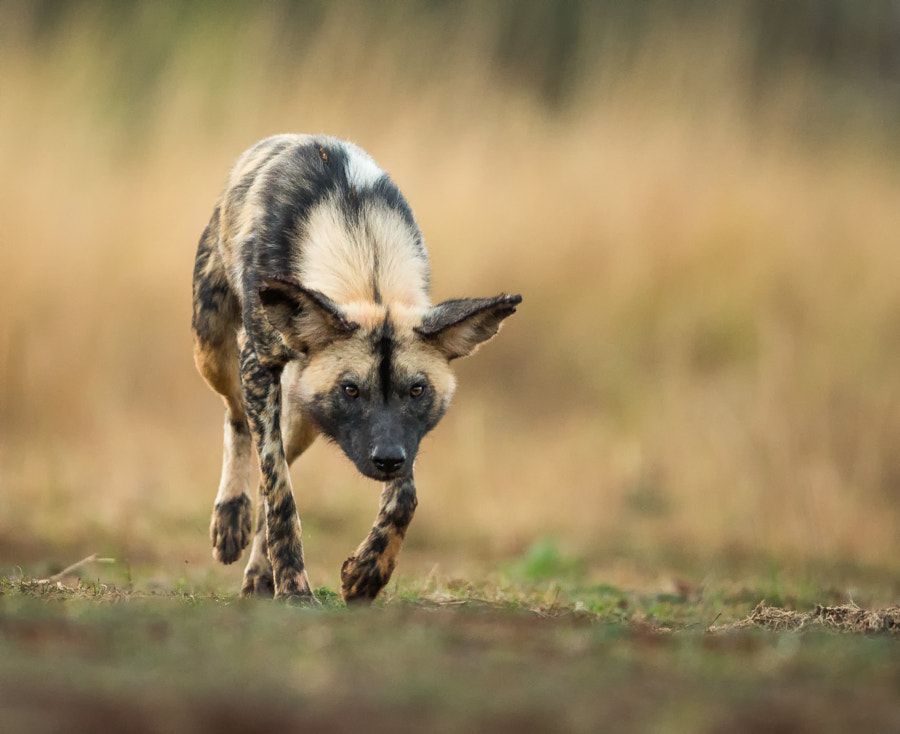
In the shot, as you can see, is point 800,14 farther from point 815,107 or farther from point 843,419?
point 843,419

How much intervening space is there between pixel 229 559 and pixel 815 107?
21.9 ft

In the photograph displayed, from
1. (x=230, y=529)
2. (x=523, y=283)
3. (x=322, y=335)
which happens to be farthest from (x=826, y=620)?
(x=523, y=283)

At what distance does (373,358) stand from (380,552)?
2.23 feet

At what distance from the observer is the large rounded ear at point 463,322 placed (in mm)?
4430

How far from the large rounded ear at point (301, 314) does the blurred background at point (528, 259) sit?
10.0 feet

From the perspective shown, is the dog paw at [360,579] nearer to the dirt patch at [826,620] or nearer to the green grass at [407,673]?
the green grass at [407,673]

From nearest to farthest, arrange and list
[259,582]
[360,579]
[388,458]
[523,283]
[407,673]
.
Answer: [407,673], [388,458], [360,579], [259,582], [523,283]

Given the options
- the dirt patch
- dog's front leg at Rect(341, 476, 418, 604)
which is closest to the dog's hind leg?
dog's front leg at Rect(341, 476, 418, 604)

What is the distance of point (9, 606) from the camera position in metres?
3.34

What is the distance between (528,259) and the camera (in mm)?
9094

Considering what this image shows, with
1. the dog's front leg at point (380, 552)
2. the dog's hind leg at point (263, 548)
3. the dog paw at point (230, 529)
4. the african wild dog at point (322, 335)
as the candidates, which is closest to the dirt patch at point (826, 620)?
the dog's front leg at point (380, 552)

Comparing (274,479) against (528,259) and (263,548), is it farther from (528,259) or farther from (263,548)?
(528,259)

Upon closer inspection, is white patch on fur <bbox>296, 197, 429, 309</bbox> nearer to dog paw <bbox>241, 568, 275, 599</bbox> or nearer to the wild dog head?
the wild dog head

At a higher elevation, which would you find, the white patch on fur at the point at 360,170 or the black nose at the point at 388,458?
the white patch on fur at the point at 360,170
